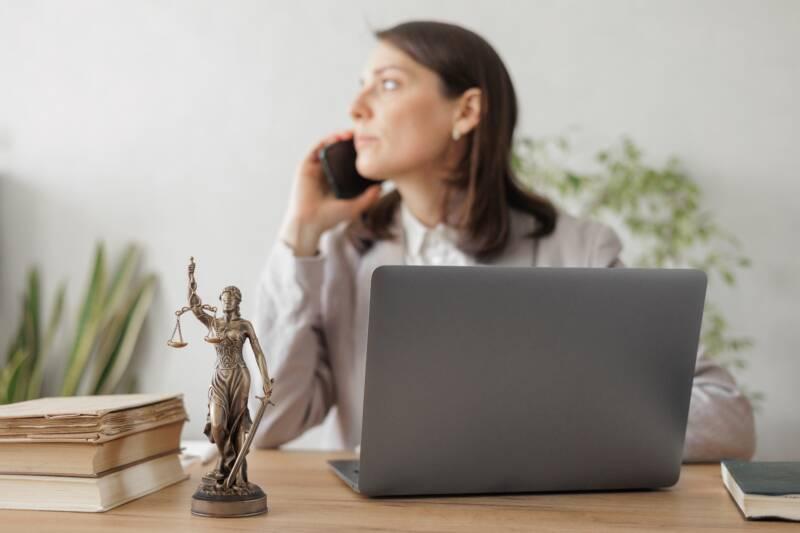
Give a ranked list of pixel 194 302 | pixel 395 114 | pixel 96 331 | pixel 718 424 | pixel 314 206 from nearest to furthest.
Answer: pixel 194 302 < pixel 718 424 < pixel 395 114 < pixel 314 206 < pixel 96 331

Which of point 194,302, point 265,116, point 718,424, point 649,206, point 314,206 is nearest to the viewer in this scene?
point 194,302

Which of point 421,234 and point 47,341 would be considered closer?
point 421,234

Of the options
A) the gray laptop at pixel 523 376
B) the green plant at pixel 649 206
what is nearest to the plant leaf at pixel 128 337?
the green plant at pixel 649 206

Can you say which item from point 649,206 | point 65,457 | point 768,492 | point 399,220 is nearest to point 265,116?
point 649,206

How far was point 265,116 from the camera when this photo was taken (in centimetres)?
343

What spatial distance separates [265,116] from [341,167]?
157cm

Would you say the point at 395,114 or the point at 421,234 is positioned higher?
the point at 395,114

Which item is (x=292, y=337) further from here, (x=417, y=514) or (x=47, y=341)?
(x=47, y=341)

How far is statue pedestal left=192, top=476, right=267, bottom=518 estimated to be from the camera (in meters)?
0.94

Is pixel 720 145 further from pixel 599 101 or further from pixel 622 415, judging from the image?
pixel 622 415

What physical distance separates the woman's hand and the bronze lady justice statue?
Answer: 0.92 meters

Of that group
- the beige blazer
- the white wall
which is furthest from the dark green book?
the white wall

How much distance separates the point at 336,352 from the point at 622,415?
Answer: 963 mm

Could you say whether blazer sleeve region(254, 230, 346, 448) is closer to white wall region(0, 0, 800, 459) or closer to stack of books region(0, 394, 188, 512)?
stack of books region(0, 394, 188, 512)
